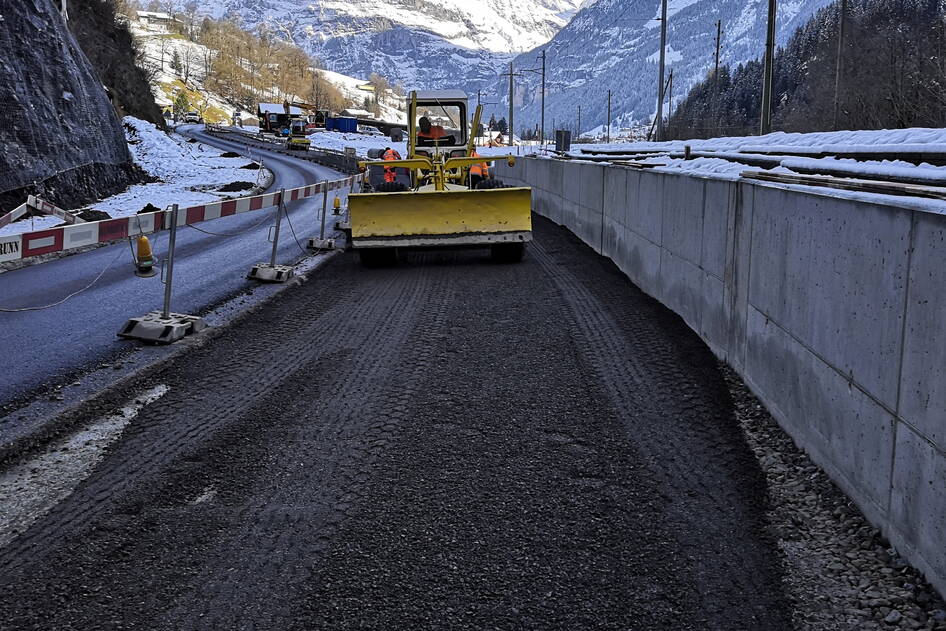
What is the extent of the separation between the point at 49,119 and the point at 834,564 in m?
23.5

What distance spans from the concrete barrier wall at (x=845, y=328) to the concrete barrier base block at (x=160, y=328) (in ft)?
15.6

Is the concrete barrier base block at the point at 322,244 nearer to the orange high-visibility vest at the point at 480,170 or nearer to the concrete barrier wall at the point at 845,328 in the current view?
the orange high-visibility vest at the point at 480,170

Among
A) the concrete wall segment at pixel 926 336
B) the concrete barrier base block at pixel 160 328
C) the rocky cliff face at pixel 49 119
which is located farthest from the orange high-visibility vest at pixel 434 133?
the concrete wall segment at pixel 926 336

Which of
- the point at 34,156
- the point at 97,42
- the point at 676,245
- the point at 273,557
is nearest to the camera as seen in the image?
the point at 273,557

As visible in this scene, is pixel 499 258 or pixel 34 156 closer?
pixel 499 258

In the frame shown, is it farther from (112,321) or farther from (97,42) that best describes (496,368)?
(97,42)

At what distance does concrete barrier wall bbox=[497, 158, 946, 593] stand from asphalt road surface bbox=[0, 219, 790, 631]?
17.8 inches

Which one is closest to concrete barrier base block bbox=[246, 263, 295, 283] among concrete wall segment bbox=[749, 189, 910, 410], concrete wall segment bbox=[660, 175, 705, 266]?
concrete wall segment bbox=[660, 175, 705, 266]

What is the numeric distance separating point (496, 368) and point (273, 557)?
3378 millimetres

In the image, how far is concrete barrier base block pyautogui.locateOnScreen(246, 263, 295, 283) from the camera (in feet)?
39.2

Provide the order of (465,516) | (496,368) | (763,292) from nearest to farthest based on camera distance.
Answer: (465,516)
(763,292)
(496,368)

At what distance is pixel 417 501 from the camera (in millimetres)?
4445

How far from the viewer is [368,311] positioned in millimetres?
9547

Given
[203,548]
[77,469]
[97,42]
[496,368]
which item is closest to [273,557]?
[203,548]
